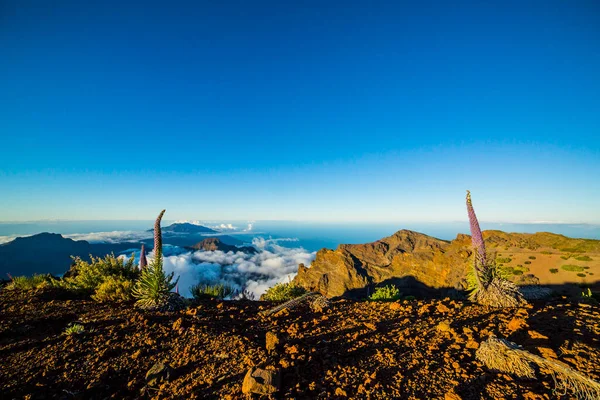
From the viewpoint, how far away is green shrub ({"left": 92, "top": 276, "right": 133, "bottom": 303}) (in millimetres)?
6426

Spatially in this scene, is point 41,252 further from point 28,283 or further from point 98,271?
point 98,271

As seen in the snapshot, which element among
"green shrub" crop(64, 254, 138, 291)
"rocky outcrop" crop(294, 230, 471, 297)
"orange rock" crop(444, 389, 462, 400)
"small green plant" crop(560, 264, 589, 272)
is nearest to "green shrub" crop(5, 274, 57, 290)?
"green shrub" crop(64, 254, 138, 291)

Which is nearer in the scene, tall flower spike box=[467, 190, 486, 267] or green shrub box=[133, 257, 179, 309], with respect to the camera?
tall flower spike box=[467, 190, 486, 267]

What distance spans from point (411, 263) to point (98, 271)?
140 ft

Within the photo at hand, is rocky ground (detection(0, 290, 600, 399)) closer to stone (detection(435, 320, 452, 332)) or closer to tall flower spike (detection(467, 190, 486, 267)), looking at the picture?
stone (detection(435, 320, 452, 332))

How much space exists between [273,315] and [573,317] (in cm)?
532

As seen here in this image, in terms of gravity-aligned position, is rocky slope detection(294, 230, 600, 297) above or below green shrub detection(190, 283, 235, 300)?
below

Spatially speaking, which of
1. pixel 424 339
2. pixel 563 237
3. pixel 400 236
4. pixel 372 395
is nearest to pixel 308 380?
pixel 372 395

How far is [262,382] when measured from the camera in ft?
8.75

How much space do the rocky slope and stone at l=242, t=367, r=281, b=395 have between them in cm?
2260

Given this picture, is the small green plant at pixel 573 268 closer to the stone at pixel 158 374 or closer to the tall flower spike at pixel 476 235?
the tall flower spike at pixel 476 235

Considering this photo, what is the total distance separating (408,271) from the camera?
40094mm

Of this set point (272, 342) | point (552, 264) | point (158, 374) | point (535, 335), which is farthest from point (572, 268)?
point (158, 374)

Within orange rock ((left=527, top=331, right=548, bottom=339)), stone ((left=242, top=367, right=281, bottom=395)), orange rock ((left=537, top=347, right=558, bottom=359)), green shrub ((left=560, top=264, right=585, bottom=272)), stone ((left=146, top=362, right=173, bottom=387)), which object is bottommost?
green shrub ((left=560, top=264, right=585, bottom=272))
